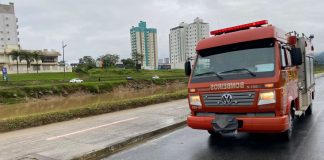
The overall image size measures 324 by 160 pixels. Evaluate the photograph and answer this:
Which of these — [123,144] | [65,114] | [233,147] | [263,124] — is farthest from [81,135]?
[263,124]

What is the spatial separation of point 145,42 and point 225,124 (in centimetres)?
13201

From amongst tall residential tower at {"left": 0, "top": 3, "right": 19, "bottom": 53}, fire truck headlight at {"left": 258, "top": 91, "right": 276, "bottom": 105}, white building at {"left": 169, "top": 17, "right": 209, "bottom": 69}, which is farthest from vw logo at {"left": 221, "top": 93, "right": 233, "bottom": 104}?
tall residential tower at {"left": 0, "top": 3, "right": 19, "bottom": 53}

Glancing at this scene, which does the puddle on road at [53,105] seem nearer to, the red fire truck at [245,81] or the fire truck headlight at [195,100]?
the fire truck headlight at [195,100]

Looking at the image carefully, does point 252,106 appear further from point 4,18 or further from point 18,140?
point 4,18

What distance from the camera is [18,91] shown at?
1184 inches

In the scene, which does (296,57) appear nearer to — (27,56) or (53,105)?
(53,105)

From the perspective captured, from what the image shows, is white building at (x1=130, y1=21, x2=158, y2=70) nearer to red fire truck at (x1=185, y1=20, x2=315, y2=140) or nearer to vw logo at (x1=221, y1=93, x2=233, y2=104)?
red fire truck at (x1=185, y1=20, x2=315, y2=140)

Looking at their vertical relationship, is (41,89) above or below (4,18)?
below

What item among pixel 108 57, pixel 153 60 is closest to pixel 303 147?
pixel 108 57

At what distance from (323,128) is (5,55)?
84.8 meters

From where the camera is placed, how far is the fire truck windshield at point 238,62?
593cm

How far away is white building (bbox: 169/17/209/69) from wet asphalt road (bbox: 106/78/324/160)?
90260 mm

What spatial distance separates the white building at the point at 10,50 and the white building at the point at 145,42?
150ft

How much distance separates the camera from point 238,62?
6223 millimetres
